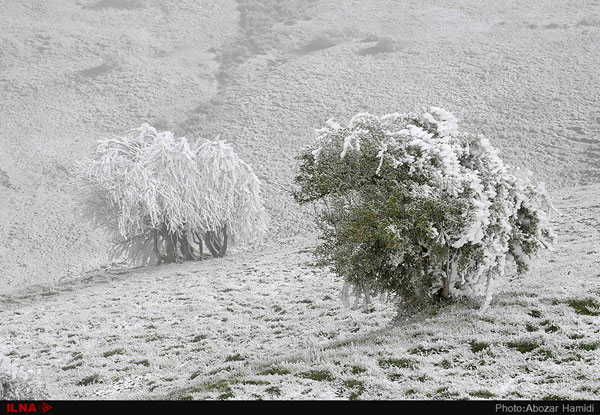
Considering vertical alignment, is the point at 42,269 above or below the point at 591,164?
below

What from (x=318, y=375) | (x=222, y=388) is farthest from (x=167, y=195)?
(x=318, y=375)

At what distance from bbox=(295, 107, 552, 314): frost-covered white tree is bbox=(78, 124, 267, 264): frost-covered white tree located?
16.7 metres

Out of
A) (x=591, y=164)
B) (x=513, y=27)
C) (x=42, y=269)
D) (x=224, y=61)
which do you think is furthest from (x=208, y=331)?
(x=513, y=27)

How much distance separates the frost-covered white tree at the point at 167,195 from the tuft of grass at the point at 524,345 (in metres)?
20.2

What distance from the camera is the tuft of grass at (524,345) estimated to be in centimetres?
1086

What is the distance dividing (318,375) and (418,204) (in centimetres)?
405

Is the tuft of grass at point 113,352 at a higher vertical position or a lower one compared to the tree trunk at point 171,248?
lower

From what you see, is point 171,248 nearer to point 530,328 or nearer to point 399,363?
point 399,363

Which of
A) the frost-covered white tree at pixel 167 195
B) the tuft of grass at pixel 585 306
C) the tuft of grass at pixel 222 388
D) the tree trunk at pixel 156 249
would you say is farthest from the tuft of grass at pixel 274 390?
the tree trunk at pixel 156 249

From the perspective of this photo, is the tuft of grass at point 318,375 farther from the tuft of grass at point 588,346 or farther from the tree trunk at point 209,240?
the tree trunk at point 209,240

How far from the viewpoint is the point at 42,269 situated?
38.8 metres

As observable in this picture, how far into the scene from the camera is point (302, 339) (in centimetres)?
1561
